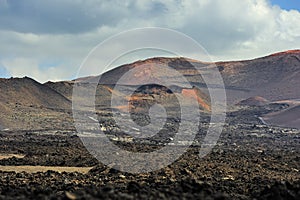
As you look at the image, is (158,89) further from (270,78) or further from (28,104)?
(270,78)

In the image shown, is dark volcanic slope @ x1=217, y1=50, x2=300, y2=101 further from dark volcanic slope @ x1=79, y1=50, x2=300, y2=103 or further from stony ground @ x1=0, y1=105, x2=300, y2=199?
stony ground @ x1=0, y1=105, x2=300, y2=199

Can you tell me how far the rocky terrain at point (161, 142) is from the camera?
15.4 meters

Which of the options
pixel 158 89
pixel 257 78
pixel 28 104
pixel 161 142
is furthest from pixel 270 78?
pixel 161 142

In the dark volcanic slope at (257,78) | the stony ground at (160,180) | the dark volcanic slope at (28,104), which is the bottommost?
the stony ground at (160,180)

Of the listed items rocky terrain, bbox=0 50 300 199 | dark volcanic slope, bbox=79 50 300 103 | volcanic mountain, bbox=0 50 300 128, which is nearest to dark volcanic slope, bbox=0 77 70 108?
volcanic mountain, bbox=0 50 300 128

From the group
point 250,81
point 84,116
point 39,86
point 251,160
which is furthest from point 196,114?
point 250,81

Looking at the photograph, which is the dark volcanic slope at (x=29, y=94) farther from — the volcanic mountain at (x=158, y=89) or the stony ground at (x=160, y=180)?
the stony ground at (x=160, y=180)

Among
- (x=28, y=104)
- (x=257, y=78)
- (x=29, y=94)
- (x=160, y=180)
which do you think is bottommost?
(x=160, y=180)

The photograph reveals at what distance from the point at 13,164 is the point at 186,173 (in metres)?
11.2

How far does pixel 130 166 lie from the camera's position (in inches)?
1043

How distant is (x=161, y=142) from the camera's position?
52188mm

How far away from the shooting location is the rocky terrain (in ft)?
50.6

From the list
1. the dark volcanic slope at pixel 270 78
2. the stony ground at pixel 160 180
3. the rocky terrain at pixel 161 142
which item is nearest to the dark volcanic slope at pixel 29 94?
the rocky terrain at pixel 161 142

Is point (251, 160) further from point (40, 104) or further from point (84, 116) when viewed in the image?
point (40, 104)
